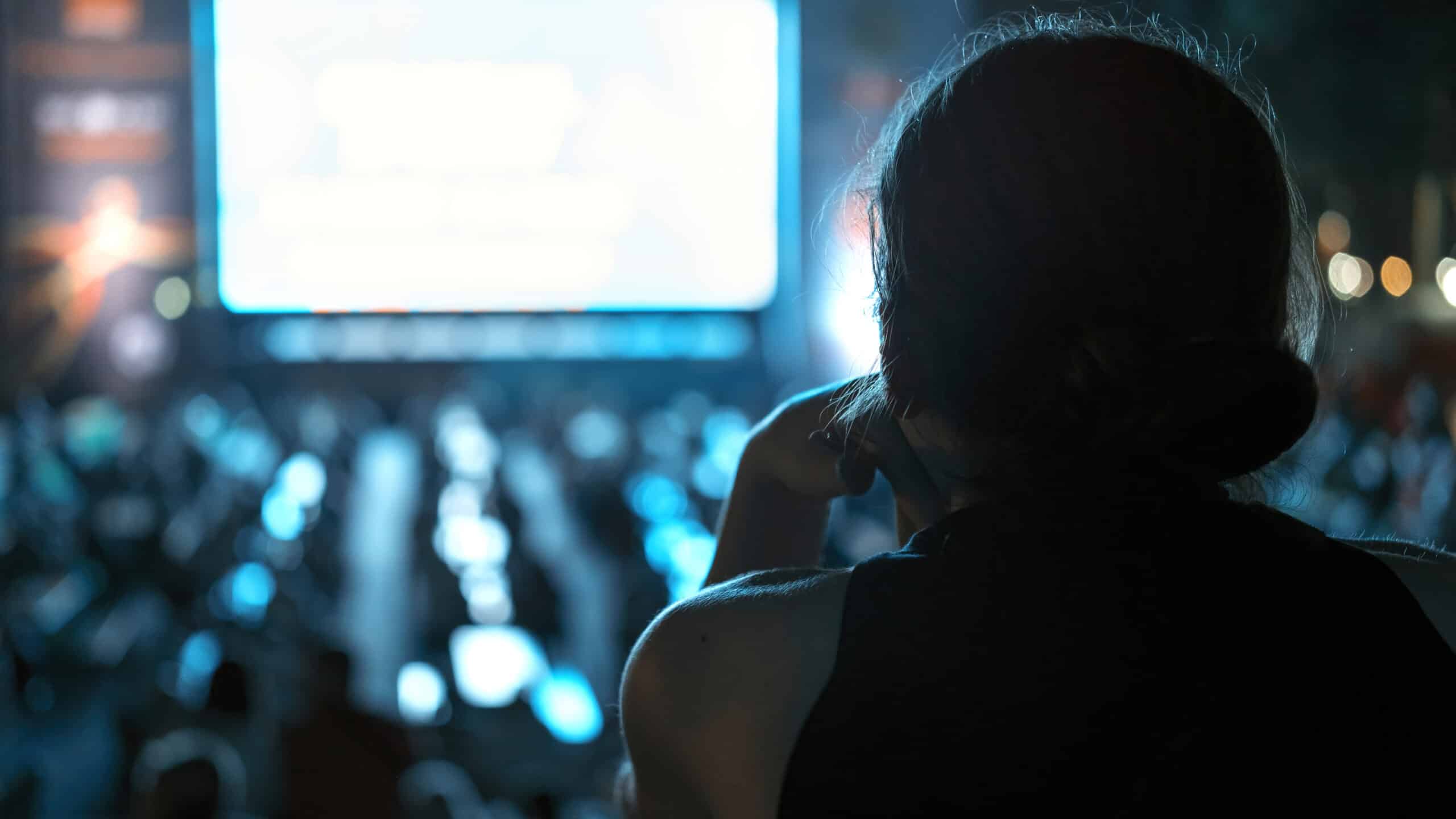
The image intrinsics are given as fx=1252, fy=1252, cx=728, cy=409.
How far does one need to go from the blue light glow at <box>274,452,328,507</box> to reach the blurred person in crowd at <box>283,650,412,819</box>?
16.8ft

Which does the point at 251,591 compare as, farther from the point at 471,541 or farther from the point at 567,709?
the point at 567,709

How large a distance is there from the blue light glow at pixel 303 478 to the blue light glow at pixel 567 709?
124 inches

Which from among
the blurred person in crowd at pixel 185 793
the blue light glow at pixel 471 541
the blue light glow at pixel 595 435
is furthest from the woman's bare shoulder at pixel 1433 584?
the blue light glow at pixel 595 435

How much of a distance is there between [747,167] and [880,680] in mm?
7873

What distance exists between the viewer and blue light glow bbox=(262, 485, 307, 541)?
255 inches

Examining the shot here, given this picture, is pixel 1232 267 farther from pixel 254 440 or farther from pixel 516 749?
pixel 254 440

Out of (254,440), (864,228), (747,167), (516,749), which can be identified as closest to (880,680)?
(864,228)

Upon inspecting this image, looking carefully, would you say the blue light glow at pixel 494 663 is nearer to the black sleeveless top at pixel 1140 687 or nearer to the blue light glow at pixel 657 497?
the blue light glow at pixel 657 497

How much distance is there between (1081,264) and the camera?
1.99 feet

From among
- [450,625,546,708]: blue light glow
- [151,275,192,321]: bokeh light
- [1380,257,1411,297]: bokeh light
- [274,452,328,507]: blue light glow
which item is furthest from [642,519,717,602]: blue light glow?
[151,275,192,321]: bokeh light

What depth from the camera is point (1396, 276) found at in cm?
571

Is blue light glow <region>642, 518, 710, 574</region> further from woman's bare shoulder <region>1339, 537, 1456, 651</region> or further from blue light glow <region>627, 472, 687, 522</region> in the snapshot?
woman's bare shoulder <region>1339, 537, 1456, 651</region>

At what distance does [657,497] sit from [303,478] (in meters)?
2.27

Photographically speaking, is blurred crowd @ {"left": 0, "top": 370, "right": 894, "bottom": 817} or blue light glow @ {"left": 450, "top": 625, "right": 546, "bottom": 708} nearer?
blurred crowd @ {"left": 0, "top": 370, "right": 894, "bottom": 817}
